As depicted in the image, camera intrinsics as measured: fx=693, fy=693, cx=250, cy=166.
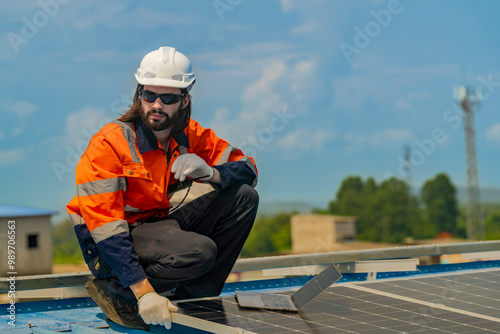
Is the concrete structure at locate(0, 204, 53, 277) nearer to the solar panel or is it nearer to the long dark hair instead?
the long dark hair

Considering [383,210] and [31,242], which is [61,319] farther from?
[383,210]

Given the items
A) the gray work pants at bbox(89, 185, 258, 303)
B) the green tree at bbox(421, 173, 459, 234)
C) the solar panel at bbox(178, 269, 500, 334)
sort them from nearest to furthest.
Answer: the solar panel at bbox(178, 269, 500, 334) → the gray work pants at bbox(89, 185, 258, 303) → the green tree at bbox(421, 173, 459, 234)

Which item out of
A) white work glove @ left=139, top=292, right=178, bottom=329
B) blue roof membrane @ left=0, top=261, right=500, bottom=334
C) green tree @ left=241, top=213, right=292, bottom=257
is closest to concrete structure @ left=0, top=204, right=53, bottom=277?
blue roof membrane @ left=0, top=261, right=500, bottom=334

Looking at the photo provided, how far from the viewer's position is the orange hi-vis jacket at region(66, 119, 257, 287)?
12.6ft

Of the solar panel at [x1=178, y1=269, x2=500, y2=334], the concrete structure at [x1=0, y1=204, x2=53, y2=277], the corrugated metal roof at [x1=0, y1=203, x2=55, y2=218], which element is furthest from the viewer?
the concrete structure at [x1=0, y1=204, x2=53, y2=277]

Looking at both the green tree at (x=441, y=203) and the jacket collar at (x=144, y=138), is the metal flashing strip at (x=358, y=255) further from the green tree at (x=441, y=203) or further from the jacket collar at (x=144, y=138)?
the green tree at (x=441, y=203)

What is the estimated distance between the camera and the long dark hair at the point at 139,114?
13.9 feet

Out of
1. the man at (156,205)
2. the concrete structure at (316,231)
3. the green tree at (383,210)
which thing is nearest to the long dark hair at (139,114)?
the man at (156,205)

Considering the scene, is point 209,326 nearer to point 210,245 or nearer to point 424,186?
point 210,245

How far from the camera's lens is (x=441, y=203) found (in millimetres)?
→ 83500

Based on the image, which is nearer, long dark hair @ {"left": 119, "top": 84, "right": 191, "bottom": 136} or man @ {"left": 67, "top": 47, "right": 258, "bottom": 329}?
man @ {"left": 67, "top": 47, "right": 258, "bottom": 329}

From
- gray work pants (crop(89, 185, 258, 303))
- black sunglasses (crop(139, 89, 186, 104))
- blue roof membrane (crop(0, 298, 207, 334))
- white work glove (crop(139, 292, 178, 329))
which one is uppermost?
black sunglasses (crop(139, 89, 186, 104))

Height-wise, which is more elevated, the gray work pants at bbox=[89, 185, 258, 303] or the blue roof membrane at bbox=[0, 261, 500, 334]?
the gray work pants at bbox=[89, 185, 258, 303]

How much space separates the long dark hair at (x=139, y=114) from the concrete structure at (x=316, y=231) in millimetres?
59606
